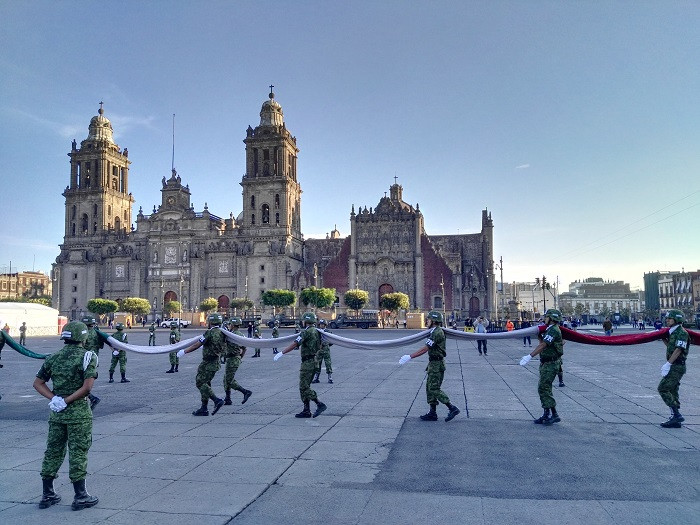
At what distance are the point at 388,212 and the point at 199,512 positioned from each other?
229ft

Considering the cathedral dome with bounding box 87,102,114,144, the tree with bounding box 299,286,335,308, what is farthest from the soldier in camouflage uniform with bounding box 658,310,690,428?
the cathedral dome with bounding box 87,102,114,144

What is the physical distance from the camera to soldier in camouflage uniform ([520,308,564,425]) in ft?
32.4

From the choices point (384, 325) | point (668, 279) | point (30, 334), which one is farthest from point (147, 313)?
point (668, 279)

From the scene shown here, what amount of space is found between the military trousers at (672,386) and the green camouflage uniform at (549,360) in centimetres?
175

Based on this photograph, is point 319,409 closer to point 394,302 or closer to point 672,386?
point 672,386

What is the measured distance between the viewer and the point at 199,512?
559 cm

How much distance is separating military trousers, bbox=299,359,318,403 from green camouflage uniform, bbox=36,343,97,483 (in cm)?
489

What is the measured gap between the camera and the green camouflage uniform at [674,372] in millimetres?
9625

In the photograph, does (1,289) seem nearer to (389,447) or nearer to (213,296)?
(213,296)

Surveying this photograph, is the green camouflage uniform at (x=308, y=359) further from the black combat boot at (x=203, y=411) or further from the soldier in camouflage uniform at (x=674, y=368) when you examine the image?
the soldier in camouflage uniform at (x=674, y=368)

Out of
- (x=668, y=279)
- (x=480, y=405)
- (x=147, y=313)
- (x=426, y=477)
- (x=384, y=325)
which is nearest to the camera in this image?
(x=426, y=477)

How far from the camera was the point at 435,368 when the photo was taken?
10305mm

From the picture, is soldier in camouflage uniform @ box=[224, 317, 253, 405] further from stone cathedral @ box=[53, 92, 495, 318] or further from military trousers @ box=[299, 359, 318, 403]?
stone cathedral @ box=[53, 92, 495, 318]

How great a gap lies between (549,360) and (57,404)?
8.23 meters
